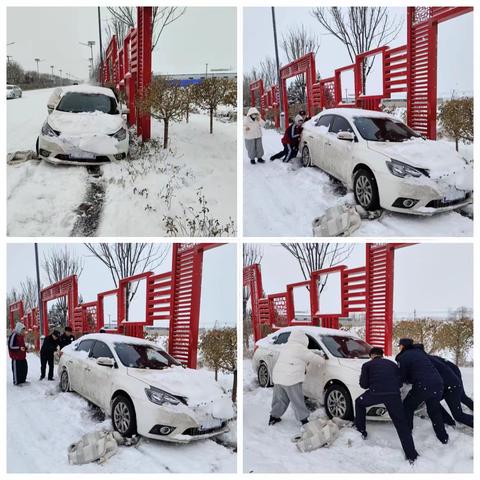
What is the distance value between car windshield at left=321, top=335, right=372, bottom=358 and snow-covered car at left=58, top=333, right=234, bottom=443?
112 centimetres

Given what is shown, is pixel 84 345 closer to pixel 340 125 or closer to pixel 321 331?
pixel 321 331

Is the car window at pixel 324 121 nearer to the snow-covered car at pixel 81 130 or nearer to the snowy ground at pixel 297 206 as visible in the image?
the snowy ground at pixel 297 206

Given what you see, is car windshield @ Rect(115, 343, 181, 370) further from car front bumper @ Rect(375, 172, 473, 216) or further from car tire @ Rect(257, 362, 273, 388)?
car front bumper @ Rect(375, 172, 473, 216)

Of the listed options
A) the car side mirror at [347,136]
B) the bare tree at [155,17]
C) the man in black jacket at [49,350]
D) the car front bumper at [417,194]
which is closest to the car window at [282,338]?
the car front bumper at [417,194]

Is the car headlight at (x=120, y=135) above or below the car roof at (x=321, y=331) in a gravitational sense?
above

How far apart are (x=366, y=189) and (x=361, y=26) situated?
1.81 m

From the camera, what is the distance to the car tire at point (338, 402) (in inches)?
192

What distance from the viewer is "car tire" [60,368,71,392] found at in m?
5.57

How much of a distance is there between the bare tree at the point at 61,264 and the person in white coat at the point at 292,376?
234 cm

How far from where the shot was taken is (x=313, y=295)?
596 cm
